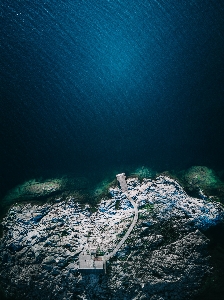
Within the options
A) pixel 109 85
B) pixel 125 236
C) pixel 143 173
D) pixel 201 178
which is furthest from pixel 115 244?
pixel 109 85

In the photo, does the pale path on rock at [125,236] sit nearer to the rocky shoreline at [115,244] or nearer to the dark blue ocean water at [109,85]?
the rocky shoreline at [115,244]

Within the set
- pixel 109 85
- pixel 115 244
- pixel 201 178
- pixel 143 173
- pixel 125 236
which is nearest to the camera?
pixel 115 244

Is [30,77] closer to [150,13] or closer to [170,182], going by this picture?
[150,13]

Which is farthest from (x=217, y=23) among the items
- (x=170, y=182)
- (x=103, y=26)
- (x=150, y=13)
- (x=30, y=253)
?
(x=30, y=253)

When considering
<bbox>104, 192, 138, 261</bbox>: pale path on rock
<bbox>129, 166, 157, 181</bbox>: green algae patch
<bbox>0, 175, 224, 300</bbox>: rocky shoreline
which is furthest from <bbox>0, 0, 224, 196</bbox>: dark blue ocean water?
<bbox>104, 192, 138, 261</bbox>: pale path on rock

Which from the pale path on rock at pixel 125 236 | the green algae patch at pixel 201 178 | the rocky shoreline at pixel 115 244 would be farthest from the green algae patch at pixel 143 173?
the green algae patch at pixel 201 178

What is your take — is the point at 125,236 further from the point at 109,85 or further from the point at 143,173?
the point at 109,85
